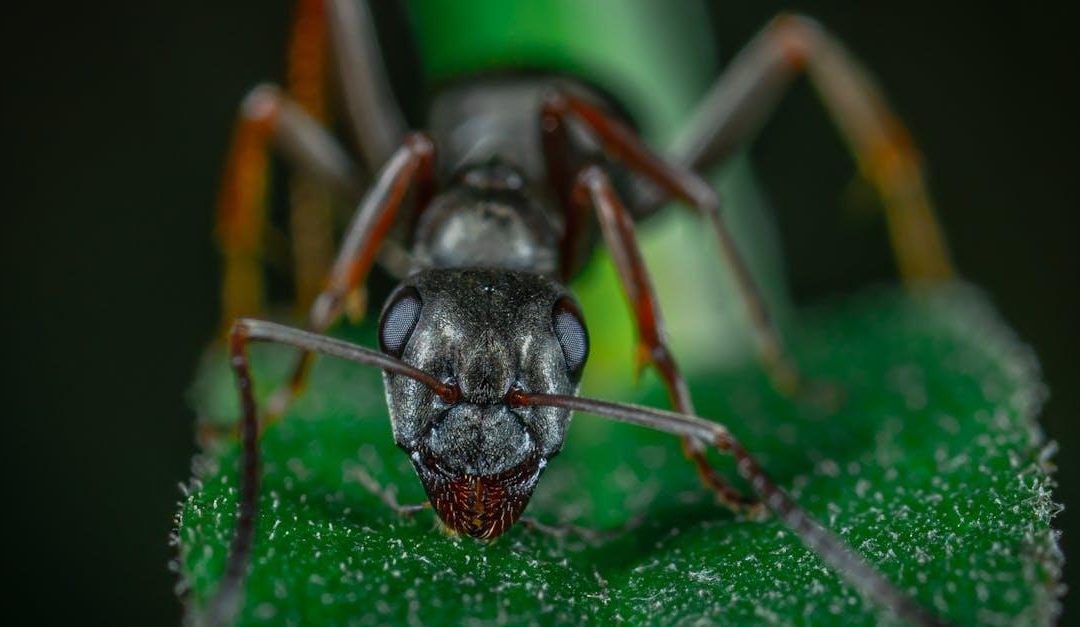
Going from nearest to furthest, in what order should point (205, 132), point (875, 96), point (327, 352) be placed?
1. point (327, 352)
2. point (875, 96)
3. point (205, 132)

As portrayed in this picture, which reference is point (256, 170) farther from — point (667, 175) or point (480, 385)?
point (480, 385)

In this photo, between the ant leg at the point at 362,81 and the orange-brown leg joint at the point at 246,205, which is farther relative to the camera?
the ant leg at the point at 362,81

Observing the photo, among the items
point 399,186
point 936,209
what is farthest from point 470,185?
point 936,209

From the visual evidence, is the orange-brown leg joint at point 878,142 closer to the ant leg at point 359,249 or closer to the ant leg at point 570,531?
the ant leg at point 359,249

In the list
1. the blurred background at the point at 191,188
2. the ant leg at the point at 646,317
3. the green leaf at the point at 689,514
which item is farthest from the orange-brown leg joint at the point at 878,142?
the ant leg at the point at 646,317

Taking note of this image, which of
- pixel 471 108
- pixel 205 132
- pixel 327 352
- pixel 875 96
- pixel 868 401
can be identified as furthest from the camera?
pixel 205 132

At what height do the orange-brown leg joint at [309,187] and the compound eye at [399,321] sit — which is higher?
the orange-brown leg joint at [309,187]

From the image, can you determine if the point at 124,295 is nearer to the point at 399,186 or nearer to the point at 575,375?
the point at 399,186

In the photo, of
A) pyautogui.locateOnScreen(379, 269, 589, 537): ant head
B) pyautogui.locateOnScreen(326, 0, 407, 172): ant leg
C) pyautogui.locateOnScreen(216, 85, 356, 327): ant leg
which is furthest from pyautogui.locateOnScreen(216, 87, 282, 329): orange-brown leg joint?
pyautogui.locateOnScreen(379, 269, 589, 537): ant head
